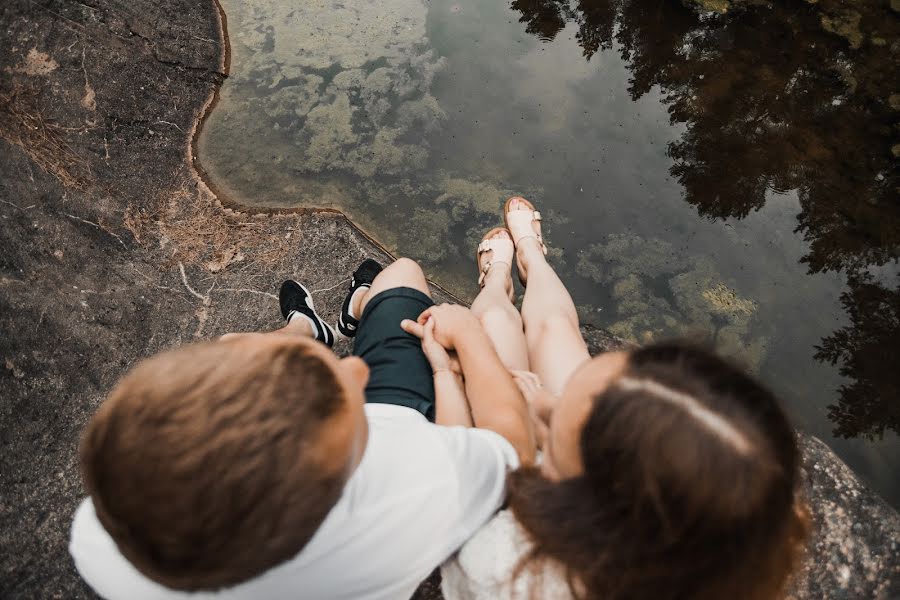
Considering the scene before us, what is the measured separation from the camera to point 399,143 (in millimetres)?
2508

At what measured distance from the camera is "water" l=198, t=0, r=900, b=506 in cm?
210

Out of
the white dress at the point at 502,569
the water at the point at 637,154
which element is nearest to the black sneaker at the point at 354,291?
the water at the point at 637,154

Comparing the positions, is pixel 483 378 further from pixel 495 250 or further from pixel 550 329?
pixel 495 250

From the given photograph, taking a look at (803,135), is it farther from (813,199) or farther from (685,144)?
(685,144)

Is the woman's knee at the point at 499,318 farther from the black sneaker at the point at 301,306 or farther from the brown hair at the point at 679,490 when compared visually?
the brown hair at the point at 679,490

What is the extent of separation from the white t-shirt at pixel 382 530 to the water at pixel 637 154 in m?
1.31

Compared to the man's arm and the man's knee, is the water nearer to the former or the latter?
the man's knee

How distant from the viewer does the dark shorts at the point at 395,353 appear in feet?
4.26

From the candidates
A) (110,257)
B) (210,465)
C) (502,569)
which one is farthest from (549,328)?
(110,257)

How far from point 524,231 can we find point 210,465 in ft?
5.50

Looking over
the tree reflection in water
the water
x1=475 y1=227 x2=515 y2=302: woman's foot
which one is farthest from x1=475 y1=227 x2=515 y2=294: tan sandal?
the tree reflection in water

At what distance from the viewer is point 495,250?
209cm

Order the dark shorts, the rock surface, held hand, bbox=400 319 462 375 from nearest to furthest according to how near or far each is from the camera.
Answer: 1. the dark shorts
2. held hand, bbox=400 319 462 375
3. the rock surface

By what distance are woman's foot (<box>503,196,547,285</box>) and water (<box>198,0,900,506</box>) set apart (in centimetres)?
13
